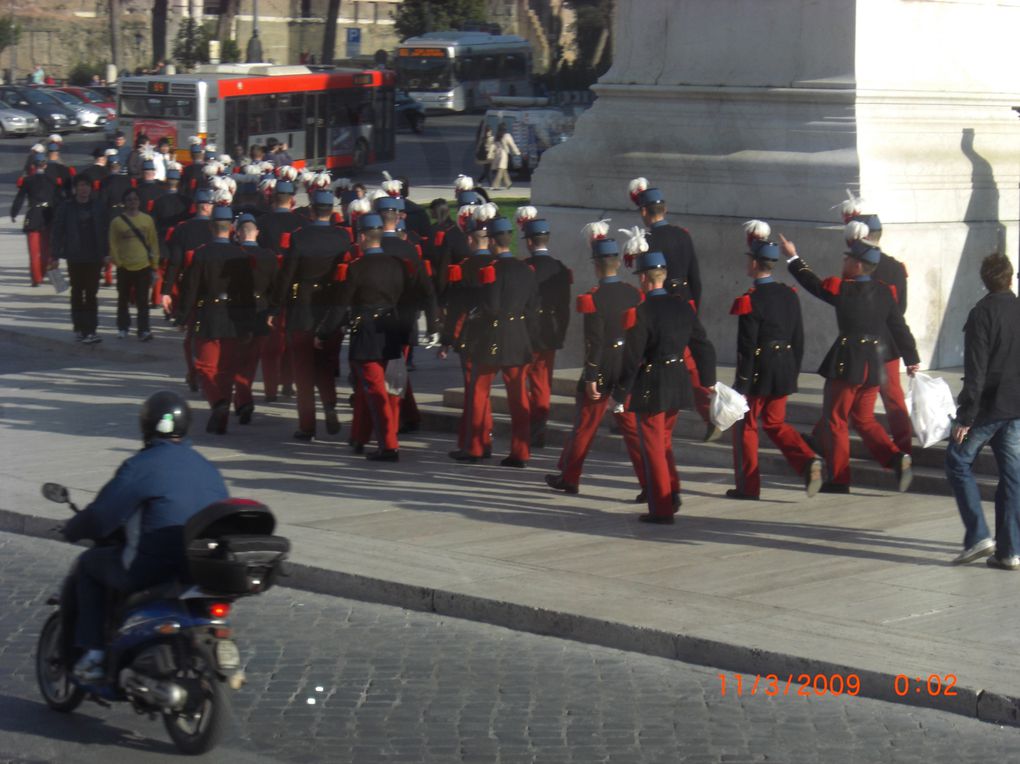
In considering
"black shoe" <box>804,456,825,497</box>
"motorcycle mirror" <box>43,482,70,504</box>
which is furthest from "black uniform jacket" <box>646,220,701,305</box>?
"motorcycle mirror" <box>43,482,70,504</box>

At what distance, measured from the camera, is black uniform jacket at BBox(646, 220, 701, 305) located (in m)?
12.7

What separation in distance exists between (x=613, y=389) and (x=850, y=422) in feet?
5.31

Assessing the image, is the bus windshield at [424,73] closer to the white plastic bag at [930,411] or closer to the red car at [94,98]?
the red car at [94,98]

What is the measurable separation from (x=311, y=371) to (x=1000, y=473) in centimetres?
609

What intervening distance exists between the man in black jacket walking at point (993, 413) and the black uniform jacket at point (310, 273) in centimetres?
567

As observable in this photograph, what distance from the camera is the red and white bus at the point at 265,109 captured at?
43688 mm

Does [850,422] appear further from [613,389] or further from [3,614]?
[3,614]

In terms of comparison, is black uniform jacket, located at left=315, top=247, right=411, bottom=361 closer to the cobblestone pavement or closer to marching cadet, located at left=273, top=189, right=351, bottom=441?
marching cadet, located at left=273, top=189, right=351, bottom=441

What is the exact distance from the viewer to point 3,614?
8.66m

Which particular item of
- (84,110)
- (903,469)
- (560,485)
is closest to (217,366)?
(560,485)

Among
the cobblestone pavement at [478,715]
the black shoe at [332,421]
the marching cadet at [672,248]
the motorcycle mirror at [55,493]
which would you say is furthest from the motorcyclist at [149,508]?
the black shoe at [332,421]

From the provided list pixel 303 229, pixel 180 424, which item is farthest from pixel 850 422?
pixel 180 424

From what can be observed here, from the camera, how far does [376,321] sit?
12703mm

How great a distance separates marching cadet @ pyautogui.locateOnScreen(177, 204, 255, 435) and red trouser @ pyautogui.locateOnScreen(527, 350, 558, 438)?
240 centimetres
